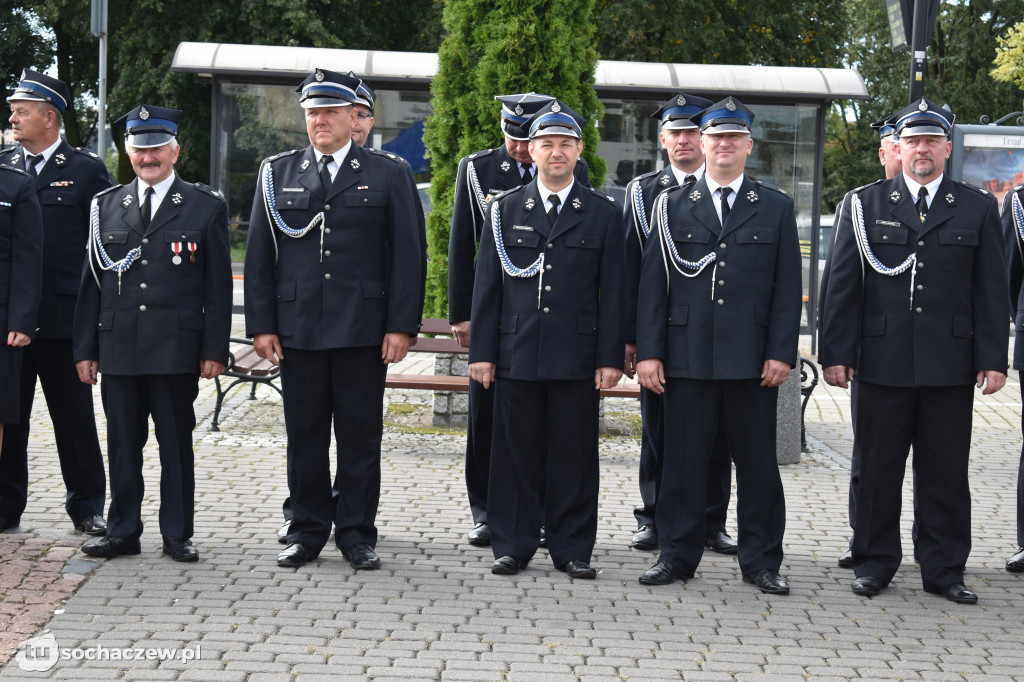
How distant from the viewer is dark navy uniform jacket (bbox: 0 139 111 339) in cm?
629

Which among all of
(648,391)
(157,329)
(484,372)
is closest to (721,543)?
(648,391)

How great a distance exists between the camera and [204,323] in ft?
19.4

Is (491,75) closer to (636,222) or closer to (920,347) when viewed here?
(636,222)

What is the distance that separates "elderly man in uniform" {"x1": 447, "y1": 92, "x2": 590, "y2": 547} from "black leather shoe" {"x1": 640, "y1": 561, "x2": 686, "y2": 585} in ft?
3.27

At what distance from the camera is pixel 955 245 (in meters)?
5.64

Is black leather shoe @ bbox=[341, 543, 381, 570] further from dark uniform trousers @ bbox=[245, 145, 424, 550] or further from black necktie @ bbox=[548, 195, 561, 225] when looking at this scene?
black necktie @ bbox=[548, 195, 561, 225]

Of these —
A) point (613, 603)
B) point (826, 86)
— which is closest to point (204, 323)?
point (613, 603)

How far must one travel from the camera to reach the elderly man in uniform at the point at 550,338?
19.0ft

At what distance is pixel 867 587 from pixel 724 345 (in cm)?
127

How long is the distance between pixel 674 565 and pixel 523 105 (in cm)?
241

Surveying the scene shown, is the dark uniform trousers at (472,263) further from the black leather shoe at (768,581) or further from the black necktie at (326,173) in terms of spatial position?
the black leather shoe at (768,581)

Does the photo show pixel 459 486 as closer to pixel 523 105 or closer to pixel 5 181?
pixel 523 105

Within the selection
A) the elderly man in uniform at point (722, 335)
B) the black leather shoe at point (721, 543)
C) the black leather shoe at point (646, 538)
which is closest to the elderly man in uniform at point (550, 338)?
the elderly man in uniform at point (722, 335)

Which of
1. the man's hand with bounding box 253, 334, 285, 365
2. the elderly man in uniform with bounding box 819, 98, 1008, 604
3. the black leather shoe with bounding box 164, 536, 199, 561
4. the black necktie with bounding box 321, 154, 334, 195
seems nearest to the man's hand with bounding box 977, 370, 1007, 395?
the elderly man in uniform with bounding box 819, 98, 1008, 604
